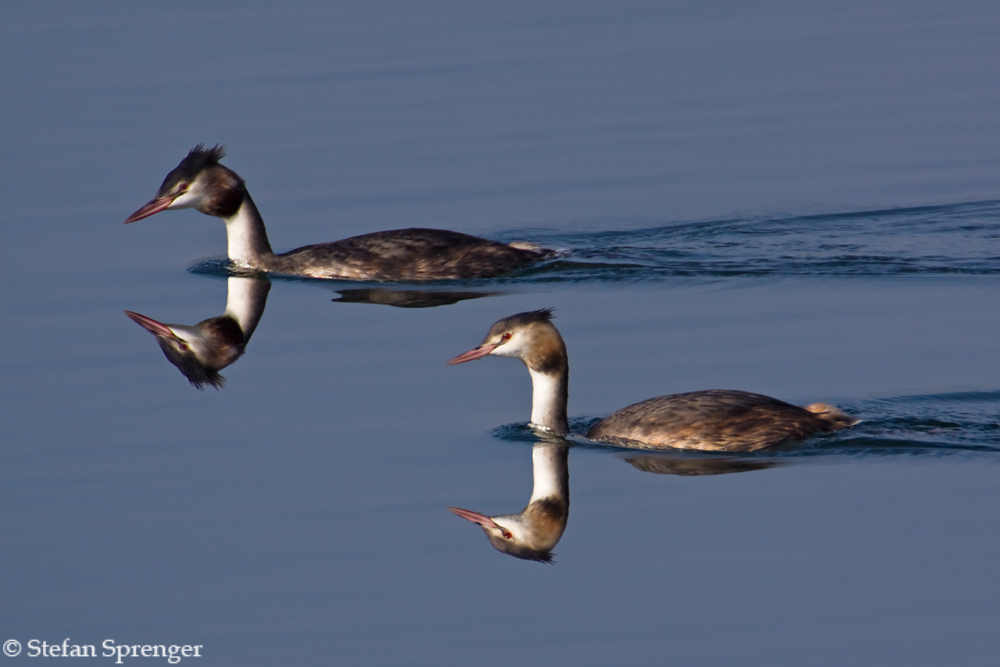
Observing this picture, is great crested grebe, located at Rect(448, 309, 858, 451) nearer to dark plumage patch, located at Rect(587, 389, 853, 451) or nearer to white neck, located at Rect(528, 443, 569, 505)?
dark plumage patch, located at Rect(587, 389, 853, 451)

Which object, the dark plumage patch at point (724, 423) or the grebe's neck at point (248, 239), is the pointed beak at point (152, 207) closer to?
the grebe's neck at point (248, 239)

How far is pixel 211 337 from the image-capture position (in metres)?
13.6

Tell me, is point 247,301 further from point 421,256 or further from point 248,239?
point 421,256

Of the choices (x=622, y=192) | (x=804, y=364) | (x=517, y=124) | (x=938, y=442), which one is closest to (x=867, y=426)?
(x=938, y=442)

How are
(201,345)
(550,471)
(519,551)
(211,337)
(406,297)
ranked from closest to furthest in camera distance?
(519,551) < (550,471) < (201,345) < (211,337) < (406,297)

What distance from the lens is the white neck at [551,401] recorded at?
36.7 feet

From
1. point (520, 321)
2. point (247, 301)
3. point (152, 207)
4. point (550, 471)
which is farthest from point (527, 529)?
point (152, 207)

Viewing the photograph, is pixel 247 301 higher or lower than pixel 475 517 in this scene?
higher

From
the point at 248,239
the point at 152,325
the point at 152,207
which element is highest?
the point at 152,207

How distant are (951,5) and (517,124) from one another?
8591mm

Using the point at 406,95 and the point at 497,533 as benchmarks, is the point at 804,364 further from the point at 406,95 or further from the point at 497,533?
the point at 406,95

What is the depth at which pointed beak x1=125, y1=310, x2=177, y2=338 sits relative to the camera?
537 inches

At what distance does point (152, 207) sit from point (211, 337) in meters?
2.57

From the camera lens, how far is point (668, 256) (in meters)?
15.3
